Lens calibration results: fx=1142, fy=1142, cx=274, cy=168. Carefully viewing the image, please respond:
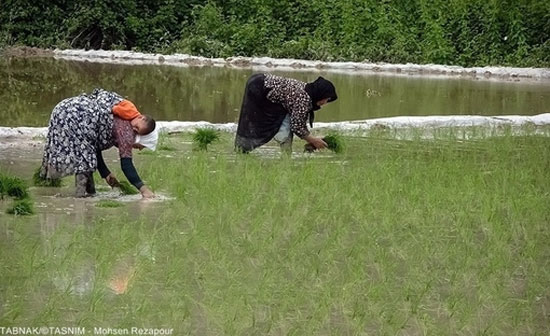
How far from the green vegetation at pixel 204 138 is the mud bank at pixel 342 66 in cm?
Answer: 1070

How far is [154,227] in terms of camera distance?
22.4 feet

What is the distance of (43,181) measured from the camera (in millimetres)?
8320

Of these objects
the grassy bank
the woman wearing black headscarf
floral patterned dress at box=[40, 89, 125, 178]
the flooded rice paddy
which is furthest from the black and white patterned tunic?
floral patterned dress at box=[40, 89, 125, 178]

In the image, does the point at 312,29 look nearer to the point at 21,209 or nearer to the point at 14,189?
the point at 14,189

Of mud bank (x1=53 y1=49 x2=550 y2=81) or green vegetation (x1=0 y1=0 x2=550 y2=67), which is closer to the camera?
mud bank (x1=53 y1=49 x2=550 y2=81)

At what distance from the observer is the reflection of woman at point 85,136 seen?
793cm

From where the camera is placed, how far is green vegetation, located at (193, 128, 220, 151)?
10539 millimetres

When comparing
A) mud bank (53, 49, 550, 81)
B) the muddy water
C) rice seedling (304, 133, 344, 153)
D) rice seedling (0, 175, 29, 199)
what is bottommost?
mud bank (53, 49, 550, 81)

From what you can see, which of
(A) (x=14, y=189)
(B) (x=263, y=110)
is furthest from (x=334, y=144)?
(A) (x=14, y=189)

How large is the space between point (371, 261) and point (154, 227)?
136cm

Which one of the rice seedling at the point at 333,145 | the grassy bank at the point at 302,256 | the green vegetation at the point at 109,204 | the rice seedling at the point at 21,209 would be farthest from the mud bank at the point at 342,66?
the rice seedling at the point at 21,209

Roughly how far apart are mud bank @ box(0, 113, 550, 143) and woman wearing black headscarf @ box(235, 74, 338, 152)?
155cm

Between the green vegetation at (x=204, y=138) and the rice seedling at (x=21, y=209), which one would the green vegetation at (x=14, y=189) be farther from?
the green vegetation at (x=204, y=138)

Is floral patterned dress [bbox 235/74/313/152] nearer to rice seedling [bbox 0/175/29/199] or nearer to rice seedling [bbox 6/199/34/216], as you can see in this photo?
rice seedling [bbox 0/175/29/199]
